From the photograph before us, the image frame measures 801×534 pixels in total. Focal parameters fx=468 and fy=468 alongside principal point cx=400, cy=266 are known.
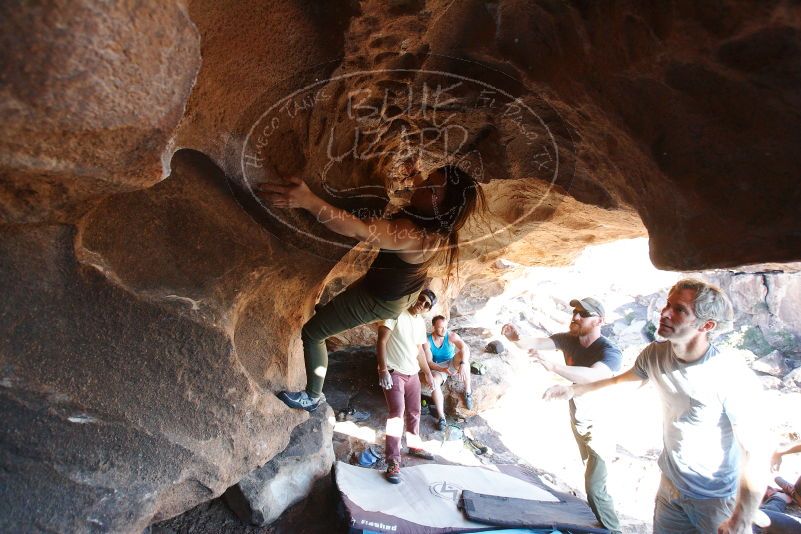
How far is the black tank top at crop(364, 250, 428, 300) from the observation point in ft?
6.64

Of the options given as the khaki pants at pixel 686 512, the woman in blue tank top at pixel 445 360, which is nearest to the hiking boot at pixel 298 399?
the khaki pants at pixel 686 512

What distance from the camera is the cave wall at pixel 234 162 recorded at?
954 millimetres

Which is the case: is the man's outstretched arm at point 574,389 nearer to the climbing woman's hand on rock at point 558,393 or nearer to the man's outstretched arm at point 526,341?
the climbing woman's hand on rock at point 558,393

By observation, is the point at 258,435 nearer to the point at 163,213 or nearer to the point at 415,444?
the point at 163,213

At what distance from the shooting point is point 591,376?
2.66 meters

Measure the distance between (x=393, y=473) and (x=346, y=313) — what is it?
1.34 m

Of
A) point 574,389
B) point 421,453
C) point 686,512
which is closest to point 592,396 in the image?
point 574,389

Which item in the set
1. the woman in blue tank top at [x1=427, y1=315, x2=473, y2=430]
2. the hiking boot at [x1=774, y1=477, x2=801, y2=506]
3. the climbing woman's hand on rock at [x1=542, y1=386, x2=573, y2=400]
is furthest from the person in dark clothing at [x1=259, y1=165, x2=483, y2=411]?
the hiking boot at [x1=774, y1=477, x2=801, y2=506]

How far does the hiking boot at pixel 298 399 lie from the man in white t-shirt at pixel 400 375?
55 centimetres

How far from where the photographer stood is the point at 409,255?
1910 mm

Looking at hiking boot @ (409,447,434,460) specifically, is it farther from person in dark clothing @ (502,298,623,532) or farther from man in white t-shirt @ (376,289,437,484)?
person in dark clothing @ (502,298,623,532)

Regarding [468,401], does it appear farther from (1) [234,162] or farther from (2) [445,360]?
(1) [234,162]

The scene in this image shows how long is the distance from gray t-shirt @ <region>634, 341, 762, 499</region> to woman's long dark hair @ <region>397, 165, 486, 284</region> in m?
1.14

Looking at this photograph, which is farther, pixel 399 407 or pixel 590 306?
pixel 399 407
